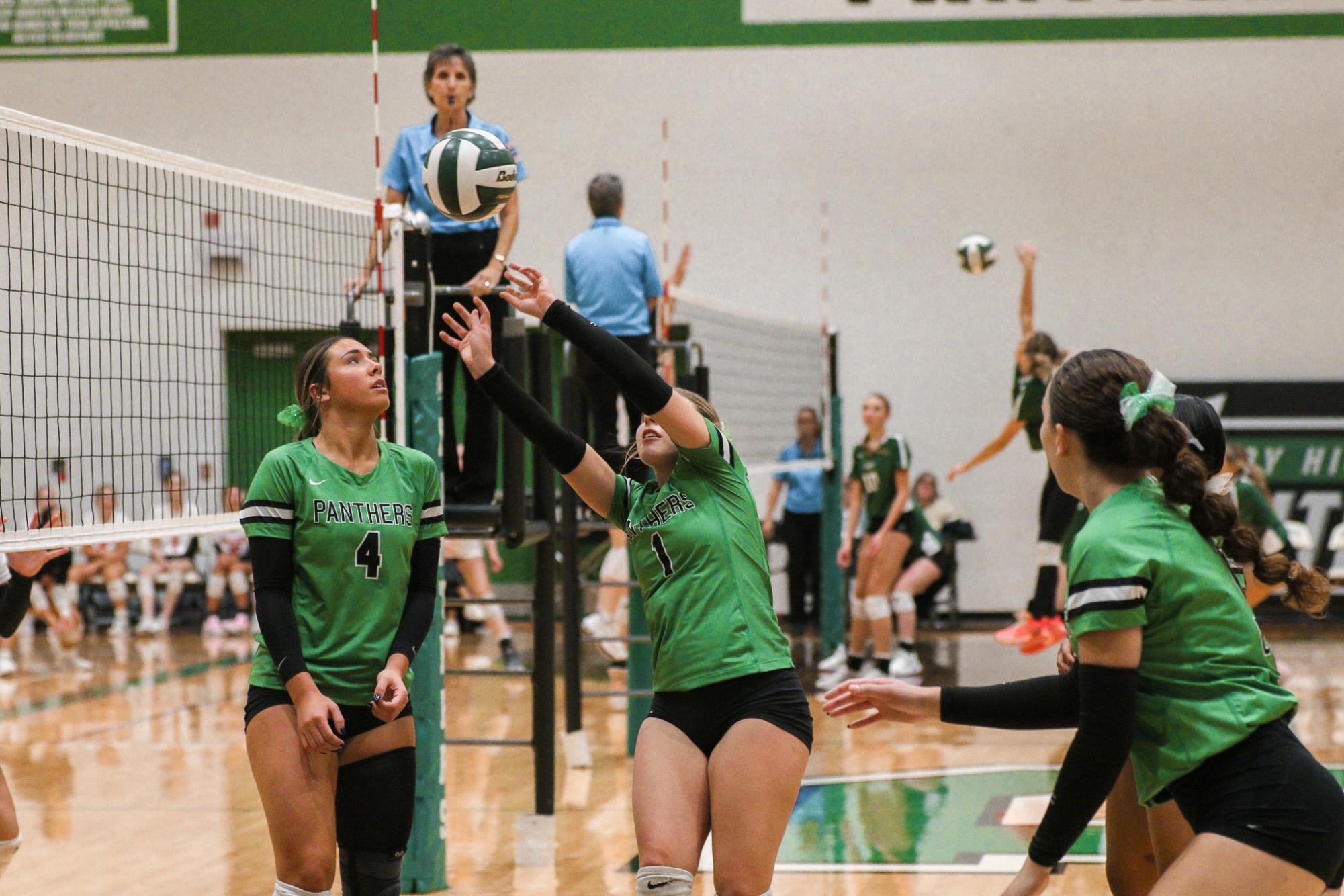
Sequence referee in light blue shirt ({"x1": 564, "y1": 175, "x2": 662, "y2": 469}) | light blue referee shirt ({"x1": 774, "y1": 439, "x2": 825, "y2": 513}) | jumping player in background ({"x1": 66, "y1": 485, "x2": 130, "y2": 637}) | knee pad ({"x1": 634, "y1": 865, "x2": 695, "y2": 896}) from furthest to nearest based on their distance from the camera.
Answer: jumping player in background ({"x1": 66, "y1": 485, "x2": 130, "y2": 637}), light blue referee shirt ({"x1": 774, "y1": 439, "x2": 825, "y2": 513}), referee in light blue shirt ({"x1": 564, "y1": 175, "x2": 662, "y2": 469}), knee pad ({"x1": 634, "y1": 865, "x2": 695, "y2": 896})

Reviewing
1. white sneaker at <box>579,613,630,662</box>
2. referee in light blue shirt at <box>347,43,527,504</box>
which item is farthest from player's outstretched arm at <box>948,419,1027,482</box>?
referee in light blue shirt at <box>347,43,527,504</box>

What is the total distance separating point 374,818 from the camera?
3127 millimetres

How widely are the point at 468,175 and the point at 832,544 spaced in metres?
6.19

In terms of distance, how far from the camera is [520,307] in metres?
3.23

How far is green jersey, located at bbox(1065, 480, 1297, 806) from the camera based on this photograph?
2141 millimetres

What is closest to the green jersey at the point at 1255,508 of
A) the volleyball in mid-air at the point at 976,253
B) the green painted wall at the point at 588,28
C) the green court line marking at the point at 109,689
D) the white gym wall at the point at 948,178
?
the volleyball in mid-air at the point at 976,253

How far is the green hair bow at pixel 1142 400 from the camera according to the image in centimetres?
224

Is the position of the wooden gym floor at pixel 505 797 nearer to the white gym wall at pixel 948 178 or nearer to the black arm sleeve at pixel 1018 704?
the black arm sleeve at pixel 1018 704

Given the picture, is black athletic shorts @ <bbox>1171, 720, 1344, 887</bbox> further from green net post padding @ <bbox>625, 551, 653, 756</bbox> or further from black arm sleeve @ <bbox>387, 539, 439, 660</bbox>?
green net post padding @ <bbox>625, 551, 653, 756</bbox>

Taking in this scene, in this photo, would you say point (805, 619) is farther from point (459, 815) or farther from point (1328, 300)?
point (459, 815)

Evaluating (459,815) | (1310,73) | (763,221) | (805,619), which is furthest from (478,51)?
(459,815)

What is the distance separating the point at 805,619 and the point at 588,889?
25.1ft

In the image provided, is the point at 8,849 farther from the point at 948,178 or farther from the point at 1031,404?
the point at 948,178

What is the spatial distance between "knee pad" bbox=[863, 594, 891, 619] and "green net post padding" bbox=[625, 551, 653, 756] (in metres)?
2.52
